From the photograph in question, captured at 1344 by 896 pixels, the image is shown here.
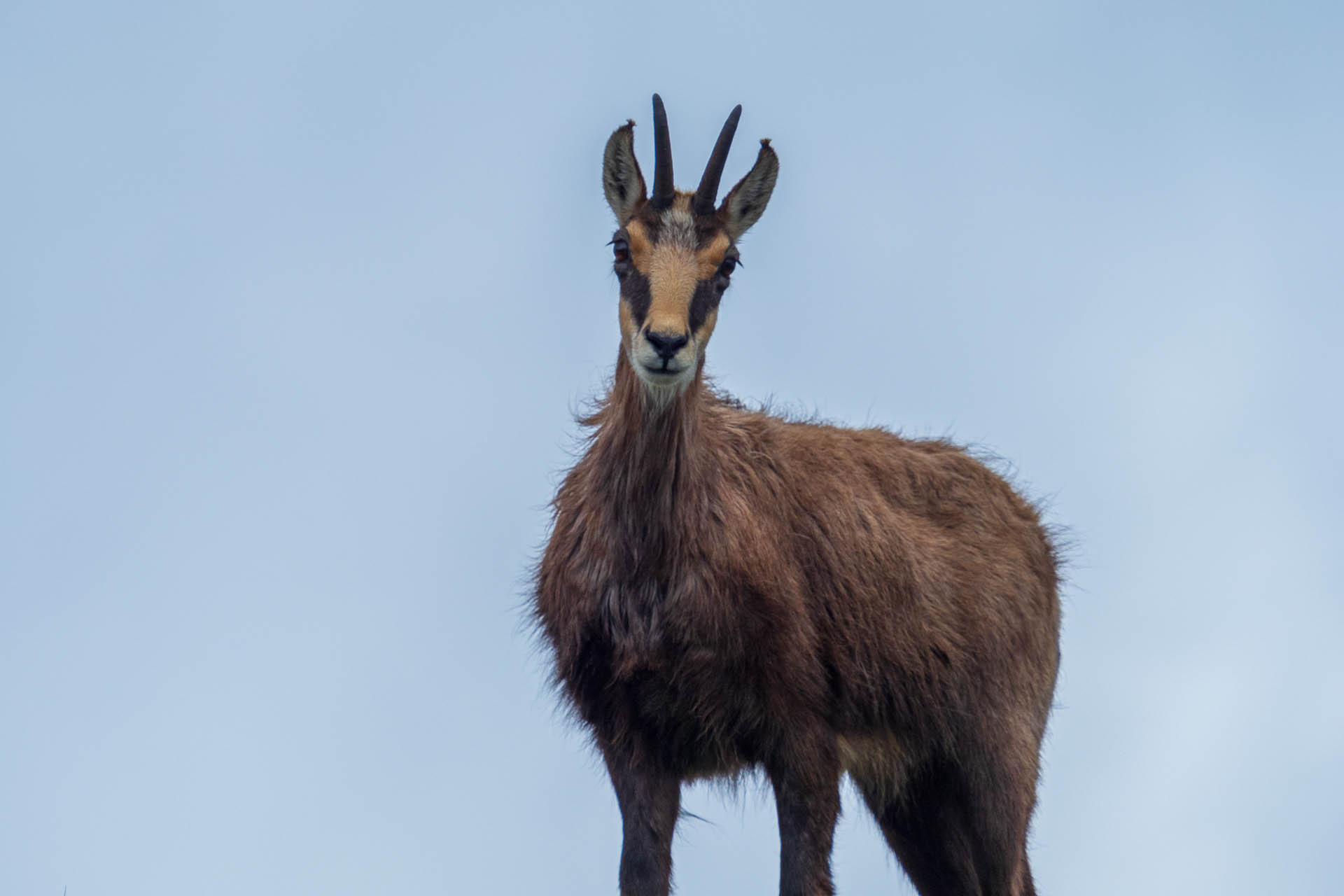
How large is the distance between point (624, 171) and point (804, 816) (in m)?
4.10

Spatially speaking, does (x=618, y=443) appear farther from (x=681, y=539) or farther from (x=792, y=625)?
(x=792, y=625)

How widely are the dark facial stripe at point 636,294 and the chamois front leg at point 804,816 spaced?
2.72m

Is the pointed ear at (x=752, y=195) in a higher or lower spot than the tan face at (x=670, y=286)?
higher

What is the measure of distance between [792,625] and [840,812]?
3.91 ft

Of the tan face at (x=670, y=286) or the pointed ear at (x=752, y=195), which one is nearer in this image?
the tan face at (x=670, y=286)

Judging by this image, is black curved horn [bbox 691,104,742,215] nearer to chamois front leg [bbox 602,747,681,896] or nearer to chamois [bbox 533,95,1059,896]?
chamois [bbox 533,95,1059,896]

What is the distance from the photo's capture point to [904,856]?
1401cm

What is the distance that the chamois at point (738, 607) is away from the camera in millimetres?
11414

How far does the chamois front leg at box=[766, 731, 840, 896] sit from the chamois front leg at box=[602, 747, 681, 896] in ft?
2.39

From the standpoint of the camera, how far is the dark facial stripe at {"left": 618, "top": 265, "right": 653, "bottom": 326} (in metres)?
11.1

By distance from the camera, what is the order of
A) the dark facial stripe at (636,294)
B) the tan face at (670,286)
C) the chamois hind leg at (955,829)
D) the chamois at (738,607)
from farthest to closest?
the chamois hind leg at (955,829)
the chamois at (738,607)
the dark facial stripe at (636,294)
the tan face at (670,286)

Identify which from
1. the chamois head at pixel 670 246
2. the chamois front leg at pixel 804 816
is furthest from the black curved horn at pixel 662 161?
the chamois front leg at pixel 804 816

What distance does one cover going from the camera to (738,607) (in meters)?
11.5

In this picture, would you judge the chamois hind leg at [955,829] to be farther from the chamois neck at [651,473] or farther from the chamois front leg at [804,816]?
the chamois neck at [651,473]
